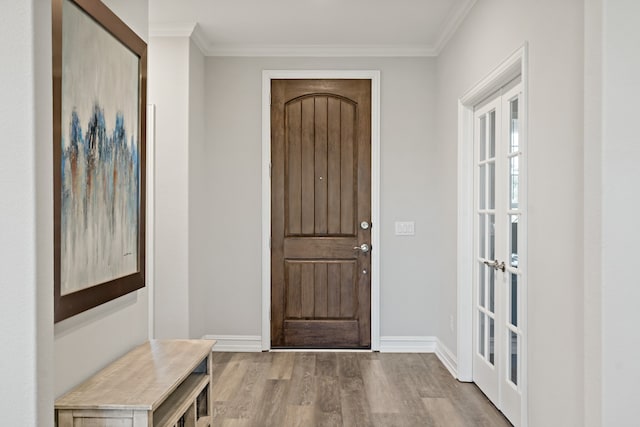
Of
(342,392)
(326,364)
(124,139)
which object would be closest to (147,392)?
(124,139)

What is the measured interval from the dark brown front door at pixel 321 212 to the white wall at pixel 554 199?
1929mm

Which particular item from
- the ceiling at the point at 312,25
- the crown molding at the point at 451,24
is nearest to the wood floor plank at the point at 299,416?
the ceiling at the point at 312,25

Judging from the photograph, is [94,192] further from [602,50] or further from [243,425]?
[602,50]

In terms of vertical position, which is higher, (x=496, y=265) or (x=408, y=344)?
(x=496, y=265)

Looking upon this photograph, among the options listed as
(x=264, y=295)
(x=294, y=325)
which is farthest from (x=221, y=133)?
(x=294, y=325)

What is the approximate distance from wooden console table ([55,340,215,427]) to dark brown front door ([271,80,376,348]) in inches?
83.9

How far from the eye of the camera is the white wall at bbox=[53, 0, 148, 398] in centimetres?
187

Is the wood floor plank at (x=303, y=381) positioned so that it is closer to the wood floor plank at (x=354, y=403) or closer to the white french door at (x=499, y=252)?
the wood floor plank at (x=354, y=403)

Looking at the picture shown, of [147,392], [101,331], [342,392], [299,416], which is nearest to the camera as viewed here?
[147,392]

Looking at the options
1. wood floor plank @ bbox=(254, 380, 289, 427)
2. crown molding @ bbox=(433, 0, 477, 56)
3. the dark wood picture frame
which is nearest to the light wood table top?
the dark wood picture frame

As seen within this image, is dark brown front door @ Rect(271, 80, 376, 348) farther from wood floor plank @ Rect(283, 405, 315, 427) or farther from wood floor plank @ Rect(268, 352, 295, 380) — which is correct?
wood floor plank @ Rect(283, 405, 315, 427)

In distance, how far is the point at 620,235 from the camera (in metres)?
1.72

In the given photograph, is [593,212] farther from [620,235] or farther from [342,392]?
[342,392]

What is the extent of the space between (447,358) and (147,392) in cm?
292
